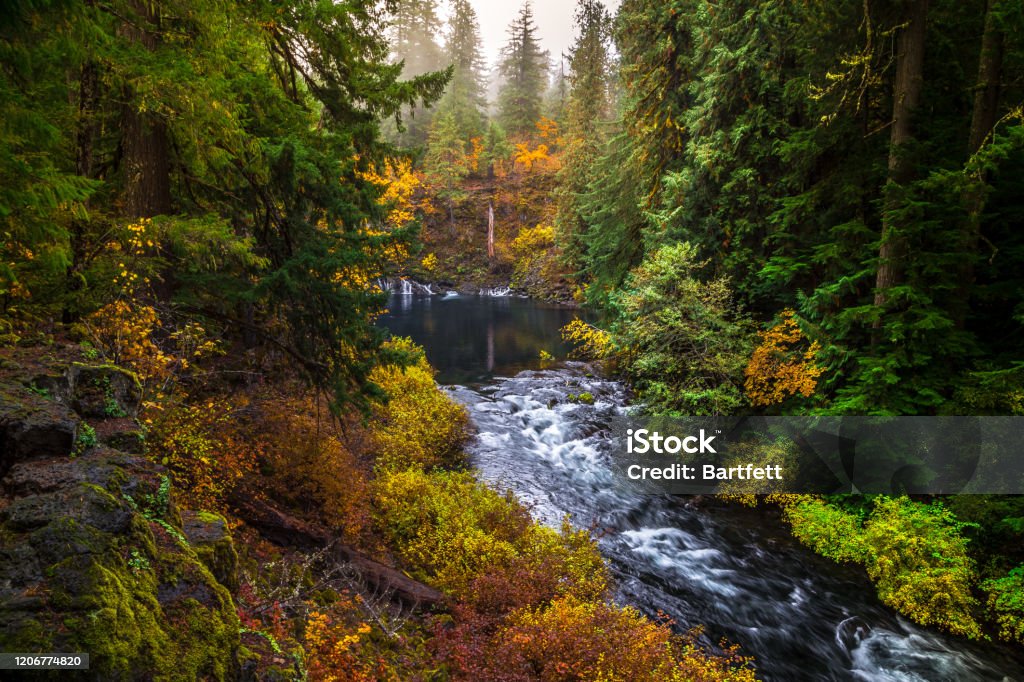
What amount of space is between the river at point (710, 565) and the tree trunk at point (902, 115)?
558 centimetres

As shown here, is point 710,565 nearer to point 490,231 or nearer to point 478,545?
point 478,545

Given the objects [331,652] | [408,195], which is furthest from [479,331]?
[331,652]

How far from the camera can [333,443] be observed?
30.8 feet

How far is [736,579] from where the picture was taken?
10000mm

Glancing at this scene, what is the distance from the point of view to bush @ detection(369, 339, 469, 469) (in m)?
12.3

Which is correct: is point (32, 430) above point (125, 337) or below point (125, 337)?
below

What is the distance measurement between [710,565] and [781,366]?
→ 5074mm

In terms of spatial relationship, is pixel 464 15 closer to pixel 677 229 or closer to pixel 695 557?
pixel 677 229

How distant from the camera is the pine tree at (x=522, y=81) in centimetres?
5891

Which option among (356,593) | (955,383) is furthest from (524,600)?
(955,383)

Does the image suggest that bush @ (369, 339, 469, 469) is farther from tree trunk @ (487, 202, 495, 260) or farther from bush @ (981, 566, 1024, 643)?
tree trunk @ (487, 202, 495, 260)

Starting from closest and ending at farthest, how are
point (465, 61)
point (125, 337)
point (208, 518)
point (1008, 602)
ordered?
point (208, 518) < point (125, 337) < point (1008, 602) < point (465, 61)

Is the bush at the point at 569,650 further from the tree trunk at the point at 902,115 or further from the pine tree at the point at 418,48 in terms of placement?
the pine tree at the point at 418,48

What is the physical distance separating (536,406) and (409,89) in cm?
1154
